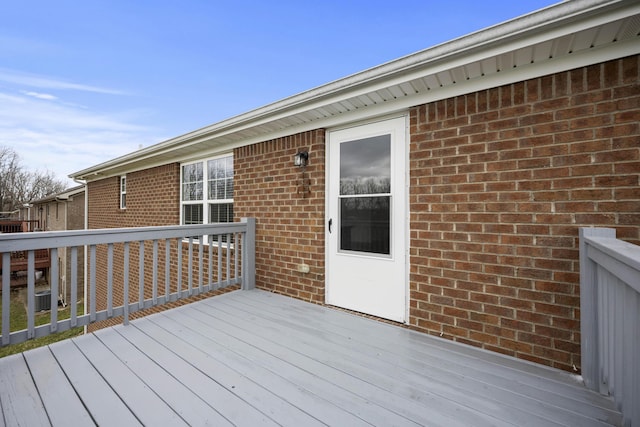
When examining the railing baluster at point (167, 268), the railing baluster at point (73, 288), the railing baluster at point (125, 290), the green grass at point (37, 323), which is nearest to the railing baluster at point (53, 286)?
the railing baluster at point (73, 288)

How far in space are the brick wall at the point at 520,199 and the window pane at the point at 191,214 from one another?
14.0ft

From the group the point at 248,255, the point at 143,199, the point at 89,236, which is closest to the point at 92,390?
the point at 89,236

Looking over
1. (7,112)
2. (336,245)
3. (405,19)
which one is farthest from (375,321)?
(7,112)

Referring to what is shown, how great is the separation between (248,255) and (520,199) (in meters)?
3.30

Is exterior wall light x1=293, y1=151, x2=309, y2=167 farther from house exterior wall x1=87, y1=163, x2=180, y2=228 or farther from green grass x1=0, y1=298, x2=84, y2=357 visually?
green grass x1=0, y1=298, x2=84, y2=357

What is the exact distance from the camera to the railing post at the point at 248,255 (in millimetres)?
4145

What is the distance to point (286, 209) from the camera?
3945mm

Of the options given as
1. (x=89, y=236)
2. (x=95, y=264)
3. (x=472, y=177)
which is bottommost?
(x=95, y=264)

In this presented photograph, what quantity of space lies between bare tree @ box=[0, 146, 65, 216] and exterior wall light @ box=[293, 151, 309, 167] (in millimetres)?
35872

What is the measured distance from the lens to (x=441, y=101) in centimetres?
266

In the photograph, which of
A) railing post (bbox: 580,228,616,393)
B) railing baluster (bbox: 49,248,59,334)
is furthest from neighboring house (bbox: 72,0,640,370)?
railing baluster (bbox: 49,248,59,334)

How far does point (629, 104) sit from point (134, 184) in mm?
8473

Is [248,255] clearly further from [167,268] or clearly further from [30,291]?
[30,291]

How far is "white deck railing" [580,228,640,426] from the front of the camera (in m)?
1.19
